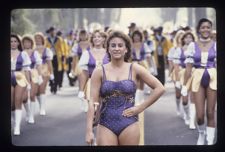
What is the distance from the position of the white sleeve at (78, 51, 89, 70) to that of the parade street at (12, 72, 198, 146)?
0.18 meters

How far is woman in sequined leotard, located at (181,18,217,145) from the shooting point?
15.2 ft

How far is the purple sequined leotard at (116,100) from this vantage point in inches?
175

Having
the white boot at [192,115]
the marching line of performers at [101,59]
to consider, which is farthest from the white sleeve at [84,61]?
the white boot at [192,115]

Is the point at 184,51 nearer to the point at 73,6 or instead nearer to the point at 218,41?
the point at 218,41

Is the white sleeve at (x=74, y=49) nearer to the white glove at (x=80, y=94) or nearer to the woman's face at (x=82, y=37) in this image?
the woman's face at (x=82, y=37)

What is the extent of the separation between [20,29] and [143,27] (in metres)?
0.98

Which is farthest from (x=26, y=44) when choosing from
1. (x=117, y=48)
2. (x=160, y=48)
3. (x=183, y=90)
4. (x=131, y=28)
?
(x=183, y=90)

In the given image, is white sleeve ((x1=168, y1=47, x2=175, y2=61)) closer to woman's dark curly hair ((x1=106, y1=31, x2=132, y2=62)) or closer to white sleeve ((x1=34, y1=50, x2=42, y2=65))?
woman's dark curly hair ((x1=106, y1=31, x2=132, y2=62))

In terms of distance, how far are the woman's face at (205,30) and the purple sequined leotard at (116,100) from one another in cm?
68

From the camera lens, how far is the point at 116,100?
14.6 ft

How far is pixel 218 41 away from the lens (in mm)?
4668

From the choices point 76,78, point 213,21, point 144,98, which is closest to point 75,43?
point 76,78

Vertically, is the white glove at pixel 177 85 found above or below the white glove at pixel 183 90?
above

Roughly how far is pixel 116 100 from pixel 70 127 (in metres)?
0.47
